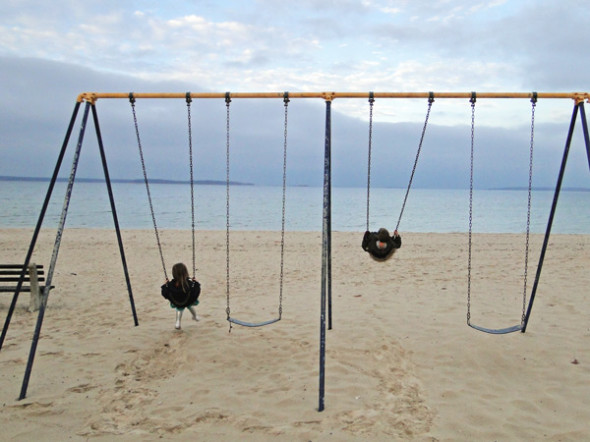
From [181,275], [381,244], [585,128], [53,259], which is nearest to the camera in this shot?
[53,259]

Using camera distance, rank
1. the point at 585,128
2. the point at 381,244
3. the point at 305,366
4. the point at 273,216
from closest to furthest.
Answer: the point at 585,128 → the point at 305,366 → the point at 381,244 → the point at 273,216

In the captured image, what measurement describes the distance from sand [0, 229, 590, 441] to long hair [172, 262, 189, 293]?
68cm

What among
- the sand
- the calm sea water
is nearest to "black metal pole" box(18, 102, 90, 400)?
the sand

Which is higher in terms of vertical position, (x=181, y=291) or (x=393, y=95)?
(x=393, y=95)

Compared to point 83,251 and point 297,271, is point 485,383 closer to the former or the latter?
point 297,271

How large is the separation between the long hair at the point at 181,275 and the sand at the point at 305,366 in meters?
0.68

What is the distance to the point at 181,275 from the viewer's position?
17.7 ft

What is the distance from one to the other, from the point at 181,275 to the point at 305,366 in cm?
189

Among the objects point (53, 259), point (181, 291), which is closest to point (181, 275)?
point (181, 291)

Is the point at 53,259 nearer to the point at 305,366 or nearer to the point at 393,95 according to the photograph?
the point at 305,366

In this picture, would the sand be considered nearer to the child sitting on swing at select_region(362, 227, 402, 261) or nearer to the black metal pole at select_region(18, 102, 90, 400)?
the black metal pole at select_region(18, 102, 90, 400)

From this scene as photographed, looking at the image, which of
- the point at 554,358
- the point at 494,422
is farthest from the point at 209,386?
the point at 554,358

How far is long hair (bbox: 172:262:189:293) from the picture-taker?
209 inches

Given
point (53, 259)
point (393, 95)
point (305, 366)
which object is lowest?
point (305, 366)
